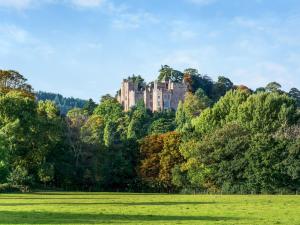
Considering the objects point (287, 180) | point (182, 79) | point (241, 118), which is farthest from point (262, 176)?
point (182, 79)

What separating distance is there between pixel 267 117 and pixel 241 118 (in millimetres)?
3648

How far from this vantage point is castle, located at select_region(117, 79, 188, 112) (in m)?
164

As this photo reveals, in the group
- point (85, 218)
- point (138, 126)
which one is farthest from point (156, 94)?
point (85, 218)

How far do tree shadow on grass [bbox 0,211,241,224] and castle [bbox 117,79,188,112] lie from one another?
135071 millimetres

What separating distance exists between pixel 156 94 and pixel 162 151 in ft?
280

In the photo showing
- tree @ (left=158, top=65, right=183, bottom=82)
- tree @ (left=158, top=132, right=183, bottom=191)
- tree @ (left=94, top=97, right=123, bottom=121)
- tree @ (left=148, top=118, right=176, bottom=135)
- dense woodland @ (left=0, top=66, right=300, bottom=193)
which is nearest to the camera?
dense woodland @ (left=0, top=66, right=300, bottom=193)

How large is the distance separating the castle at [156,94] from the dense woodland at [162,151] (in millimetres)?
67947

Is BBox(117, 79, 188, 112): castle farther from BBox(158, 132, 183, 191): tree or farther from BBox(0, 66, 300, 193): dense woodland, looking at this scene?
BBox(158, 132, 183, 191): tree

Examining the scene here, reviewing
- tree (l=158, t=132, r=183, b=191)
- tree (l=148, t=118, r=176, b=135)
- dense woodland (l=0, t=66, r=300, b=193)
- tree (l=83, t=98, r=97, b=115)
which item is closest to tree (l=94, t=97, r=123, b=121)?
tree (l=83, t=98, r=97, b=115)

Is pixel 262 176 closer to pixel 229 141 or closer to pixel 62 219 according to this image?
pixel 229 141

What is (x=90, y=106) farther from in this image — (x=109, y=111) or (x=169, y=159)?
(x=169, y=159)

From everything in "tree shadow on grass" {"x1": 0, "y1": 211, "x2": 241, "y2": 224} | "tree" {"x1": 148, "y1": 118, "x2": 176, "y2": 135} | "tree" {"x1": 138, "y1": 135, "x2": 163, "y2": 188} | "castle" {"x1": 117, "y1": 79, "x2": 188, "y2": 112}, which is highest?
"castle" {"x1": 117, "y1": 79, "x2": 188, "y2": 112}

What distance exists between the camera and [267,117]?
7906 centimetres

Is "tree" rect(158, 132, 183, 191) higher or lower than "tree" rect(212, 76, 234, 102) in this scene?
lower
